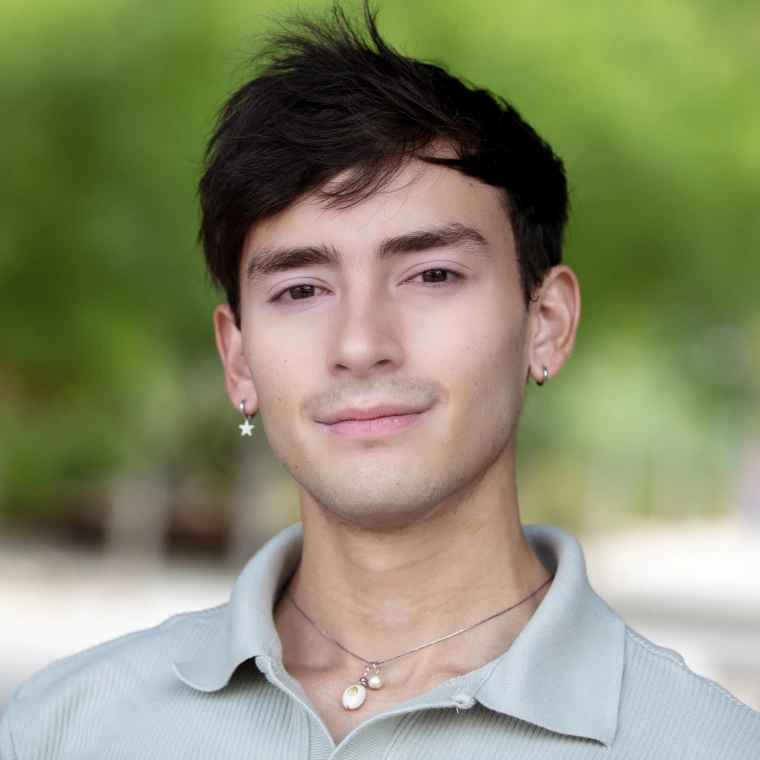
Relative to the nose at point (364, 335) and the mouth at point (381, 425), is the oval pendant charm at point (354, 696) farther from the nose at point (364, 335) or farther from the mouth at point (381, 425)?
the nose at point (364, 335)

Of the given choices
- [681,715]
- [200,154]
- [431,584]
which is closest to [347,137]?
[431,584]

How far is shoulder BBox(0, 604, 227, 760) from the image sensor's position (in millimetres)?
2898

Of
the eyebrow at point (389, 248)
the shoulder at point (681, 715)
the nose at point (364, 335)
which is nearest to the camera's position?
the shoulder at point (681, 715)

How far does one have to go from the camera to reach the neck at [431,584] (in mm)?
2756

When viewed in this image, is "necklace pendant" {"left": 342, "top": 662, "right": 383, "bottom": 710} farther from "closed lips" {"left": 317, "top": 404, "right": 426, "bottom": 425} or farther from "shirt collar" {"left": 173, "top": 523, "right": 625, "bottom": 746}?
"closed lips" {"left": 317, "top": 404, "right": 426, "bottom": 425}

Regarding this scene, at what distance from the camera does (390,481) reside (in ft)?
8.56

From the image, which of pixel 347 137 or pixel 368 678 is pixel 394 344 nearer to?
pixel 347 137

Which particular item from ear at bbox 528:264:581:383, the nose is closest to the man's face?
the nose

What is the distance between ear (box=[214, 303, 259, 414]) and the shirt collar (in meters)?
0.39

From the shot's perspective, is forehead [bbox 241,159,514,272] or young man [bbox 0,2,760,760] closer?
young man [bbox 0,2,760,760]

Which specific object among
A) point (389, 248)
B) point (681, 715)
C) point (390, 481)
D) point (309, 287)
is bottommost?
point (681, 715)

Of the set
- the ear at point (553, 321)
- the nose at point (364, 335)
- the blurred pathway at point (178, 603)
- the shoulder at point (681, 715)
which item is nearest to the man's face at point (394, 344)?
the nose at point (364, 335)

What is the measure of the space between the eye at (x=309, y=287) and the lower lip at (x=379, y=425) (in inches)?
12.0

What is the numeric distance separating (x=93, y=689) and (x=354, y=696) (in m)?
0.68
